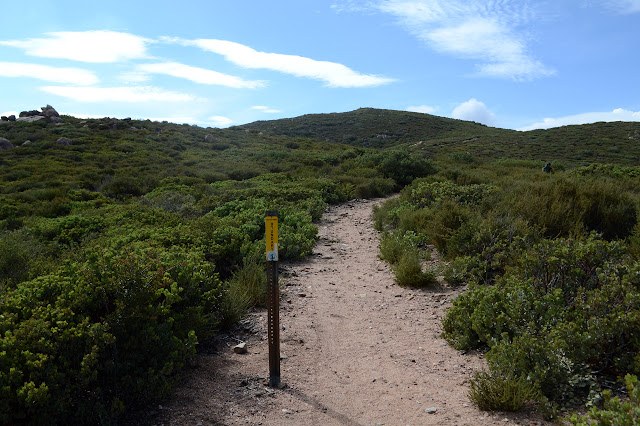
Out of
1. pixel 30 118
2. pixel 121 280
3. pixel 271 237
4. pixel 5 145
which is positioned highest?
pixel 30 118

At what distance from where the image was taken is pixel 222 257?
6934mm

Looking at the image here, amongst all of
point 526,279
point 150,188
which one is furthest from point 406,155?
point 526,279

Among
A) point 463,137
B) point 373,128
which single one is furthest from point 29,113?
point 463,137

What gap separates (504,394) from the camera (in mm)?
3309

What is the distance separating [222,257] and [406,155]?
53.6 ft

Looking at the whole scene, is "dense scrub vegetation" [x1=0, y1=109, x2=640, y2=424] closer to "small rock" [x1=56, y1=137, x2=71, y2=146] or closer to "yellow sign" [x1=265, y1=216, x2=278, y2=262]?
"yellow sign" [x1=265, y1=216, x2=278, y2=262]

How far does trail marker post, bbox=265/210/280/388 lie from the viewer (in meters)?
3.82

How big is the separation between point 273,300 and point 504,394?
2.02 meters

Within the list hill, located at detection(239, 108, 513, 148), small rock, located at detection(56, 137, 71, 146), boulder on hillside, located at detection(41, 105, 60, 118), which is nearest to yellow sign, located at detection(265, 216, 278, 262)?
small rock, located at detection(56, 137, 71, 146)

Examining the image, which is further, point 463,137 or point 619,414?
point 463,137

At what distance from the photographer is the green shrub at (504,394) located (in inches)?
129

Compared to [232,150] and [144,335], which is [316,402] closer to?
[144,335]

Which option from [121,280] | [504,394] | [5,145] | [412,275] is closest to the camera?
[504,394]

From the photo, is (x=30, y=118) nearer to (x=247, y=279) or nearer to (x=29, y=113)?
(x=29, y=113)
